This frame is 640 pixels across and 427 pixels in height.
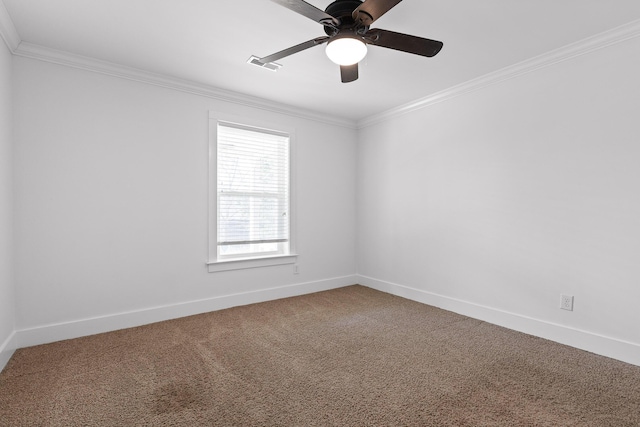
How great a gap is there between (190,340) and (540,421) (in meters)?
2.52

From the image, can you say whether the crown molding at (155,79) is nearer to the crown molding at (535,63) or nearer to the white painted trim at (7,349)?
the crown molding at (535,63)

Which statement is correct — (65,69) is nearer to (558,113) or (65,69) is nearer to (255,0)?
(255,0)

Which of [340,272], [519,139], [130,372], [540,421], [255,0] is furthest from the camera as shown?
[340,272]

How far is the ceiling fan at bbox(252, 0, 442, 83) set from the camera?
1704 mm

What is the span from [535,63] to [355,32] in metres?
1.98

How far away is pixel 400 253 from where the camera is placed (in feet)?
13.8

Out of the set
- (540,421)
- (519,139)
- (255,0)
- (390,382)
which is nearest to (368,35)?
(255,0)

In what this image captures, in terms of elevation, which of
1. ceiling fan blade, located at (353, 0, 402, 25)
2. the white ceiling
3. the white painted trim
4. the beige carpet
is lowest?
the beige carpet

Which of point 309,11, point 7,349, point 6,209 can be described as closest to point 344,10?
point 309,11

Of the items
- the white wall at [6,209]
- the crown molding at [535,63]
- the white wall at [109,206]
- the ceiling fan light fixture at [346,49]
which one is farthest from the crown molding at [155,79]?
the ceiling fan light fixture at [346,49]

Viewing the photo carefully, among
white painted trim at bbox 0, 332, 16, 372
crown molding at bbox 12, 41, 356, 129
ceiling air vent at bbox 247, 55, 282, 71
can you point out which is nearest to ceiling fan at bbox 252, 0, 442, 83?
ceiling air vent at bbox 247, 55, 282, 71

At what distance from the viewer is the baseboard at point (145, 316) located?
2.69m

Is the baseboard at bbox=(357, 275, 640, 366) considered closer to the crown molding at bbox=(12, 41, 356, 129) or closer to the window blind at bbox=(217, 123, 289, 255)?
the window blind at bbox=(217, 123, 289, 255)

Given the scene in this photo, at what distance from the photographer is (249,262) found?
3842 mm
